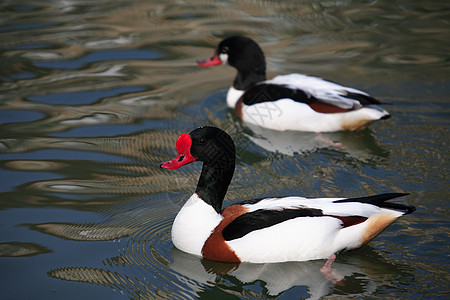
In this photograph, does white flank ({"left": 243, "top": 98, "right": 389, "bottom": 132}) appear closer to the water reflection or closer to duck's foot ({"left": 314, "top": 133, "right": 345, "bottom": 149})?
duck's foot ({"left": 314, "top": 133, "right": 345, "bottom": 149})

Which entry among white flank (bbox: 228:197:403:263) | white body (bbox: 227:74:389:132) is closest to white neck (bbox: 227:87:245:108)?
white body (bbox: 227:74:389:132)

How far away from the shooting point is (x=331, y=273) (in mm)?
5035

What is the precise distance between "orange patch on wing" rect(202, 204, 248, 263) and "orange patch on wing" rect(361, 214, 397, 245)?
0.96 metres

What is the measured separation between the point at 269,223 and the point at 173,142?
2742mm

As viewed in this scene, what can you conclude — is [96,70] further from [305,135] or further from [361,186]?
[361,186]

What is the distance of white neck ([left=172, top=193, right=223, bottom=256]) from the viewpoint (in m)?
5.27

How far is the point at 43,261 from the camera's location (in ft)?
17.3

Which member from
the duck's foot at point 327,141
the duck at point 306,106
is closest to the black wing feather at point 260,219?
the duck's foot at point 327,141

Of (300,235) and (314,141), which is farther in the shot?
(314,141)

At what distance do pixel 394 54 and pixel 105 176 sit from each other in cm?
534

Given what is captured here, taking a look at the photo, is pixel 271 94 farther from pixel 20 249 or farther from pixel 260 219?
pixel 20 249

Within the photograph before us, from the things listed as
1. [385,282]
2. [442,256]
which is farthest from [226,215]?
[442,256]

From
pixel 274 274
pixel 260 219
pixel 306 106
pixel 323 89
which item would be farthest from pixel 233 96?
pixel 274 274

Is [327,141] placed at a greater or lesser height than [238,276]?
greater
